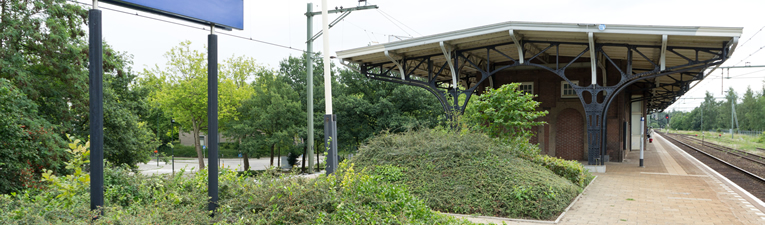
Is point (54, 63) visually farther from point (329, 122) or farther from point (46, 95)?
point (329, 122)

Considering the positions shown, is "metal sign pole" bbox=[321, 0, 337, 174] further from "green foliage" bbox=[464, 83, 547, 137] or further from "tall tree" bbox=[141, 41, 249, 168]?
"tall tree" bbox=[141, 41, 249, 168]

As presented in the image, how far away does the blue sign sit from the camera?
15.8 ft

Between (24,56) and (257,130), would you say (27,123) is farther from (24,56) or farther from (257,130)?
(257,130)

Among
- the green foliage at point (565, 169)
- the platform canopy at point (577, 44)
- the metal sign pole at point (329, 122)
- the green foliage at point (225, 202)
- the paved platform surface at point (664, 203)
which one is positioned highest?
the platform canopy at point (577, 44)

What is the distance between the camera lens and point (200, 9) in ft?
17.7

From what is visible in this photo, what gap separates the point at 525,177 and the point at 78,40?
17.0 m

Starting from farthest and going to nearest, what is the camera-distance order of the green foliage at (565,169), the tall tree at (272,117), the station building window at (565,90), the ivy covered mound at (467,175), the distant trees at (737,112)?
the distant trees at (737,112), the tall tree at (272,117), the station building window at (565,90), the green foliage at (565,169), the ivy covered mound at (467,175)

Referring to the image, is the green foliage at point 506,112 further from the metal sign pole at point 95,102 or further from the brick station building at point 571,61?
the metal sign pole at point 95,102

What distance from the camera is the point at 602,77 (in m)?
22.7

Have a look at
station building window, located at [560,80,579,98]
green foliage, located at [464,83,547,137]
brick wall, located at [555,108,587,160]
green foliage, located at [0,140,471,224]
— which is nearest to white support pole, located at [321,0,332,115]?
green foliage, located at [0,140,471,224]

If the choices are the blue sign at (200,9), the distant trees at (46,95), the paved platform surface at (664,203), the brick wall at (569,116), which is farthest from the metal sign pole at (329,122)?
the brick wall at (569,116)

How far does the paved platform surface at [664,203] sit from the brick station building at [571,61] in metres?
4.25

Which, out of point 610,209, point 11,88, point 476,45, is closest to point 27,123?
point 11,88

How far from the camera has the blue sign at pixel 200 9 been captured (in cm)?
480
